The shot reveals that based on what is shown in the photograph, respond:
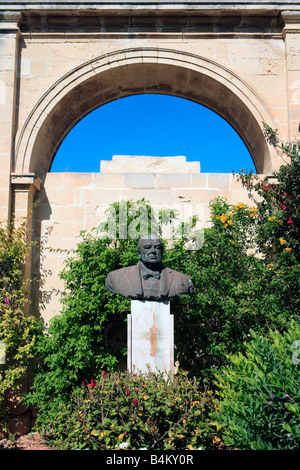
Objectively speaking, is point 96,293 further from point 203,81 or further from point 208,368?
point 203,81

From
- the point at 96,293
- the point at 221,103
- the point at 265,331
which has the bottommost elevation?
the point at 265,331

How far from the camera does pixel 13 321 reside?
5438 millimetres

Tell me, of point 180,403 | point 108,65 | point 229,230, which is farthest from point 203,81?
point 180,403

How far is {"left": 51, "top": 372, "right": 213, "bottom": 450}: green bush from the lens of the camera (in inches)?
143

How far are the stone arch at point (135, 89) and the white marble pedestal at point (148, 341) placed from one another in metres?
3.10

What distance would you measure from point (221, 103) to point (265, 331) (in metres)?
3.85

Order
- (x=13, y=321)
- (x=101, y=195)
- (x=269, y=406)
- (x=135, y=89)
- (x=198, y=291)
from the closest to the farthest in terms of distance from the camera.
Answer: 1. (x=269, y=406)
2. (x=13, y=321)
3. (x=198, y=291)
4. (x=101, y=195)
5. (x=135, y=89)

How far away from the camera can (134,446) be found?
3.68 m

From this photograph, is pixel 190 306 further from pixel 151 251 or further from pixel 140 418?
pixel 140 418

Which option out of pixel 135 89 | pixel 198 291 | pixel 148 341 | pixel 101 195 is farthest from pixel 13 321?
pixel 135 89

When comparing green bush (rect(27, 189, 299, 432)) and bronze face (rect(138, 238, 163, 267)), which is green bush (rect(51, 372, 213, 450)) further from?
green bush (rect(27, 189, 299, 432))

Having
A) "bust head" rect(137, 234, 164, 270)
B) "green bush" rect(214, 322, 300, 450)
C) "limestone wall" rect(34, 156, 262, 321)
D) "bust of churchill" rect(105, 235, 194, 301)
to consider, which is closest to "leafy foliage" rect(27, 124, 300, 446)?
"limestone wall" rect(34, 156, 262, 321)

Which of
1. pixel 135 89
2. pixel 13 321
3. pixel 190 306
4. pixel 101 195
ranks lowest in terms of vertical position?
pixel 13 321

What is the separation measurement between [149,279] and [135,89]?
4.13 meters
